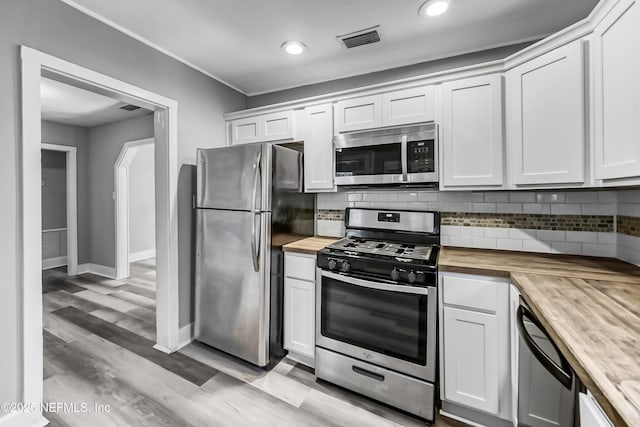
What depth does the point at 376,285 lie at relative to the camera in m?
1.77

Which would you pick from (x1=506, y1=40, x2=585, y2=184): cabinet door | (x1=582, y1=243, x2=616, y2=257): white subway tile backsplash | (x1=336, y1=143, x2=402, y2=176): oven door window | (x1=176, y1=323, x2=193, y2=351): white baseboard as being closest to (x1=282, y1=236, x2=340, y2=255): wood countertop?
(x1=336, y1=143, x2=402, y2=176): oven door window

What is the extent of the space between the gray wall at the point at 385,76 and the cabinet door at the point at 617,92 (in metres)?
0.82

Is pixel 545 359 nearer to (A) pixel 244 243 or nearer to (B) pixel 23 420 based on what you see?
(A) pixel 244 243

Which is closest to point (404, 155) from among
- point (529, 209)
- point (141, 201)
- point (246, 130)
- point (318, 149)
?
point (318, 149)

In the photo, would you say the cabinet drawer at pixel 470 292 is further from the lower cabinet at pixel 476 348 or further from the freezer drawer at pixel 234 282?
the freezer drawer at pixel 234 282

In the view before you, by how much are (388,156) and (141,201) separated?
216 inches

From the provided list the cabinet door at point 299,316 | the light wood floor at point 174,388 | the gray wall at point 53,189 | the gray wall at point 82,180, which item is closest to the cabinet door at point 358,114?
the cabinet door at point 299,316

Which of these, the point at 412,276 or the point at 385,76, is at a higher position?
the point at 385,76

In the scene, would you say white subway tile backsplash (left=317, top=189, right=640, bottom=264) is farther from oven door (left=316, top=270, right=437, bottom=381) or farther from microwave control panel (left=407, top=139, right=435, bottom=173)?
oven door (left=316, top=270, right=437, bottom=381)

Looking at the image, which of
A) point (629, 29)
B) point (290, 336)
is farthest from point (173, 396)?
point (629, 29)

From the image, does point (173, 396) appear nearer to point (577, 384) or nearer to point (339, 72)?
point (577, 384)

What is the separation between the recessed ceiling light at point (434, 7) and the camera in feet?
5.52

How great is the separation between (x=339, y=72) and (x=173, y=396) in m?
2.96

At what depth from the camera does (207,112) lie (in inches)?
107
